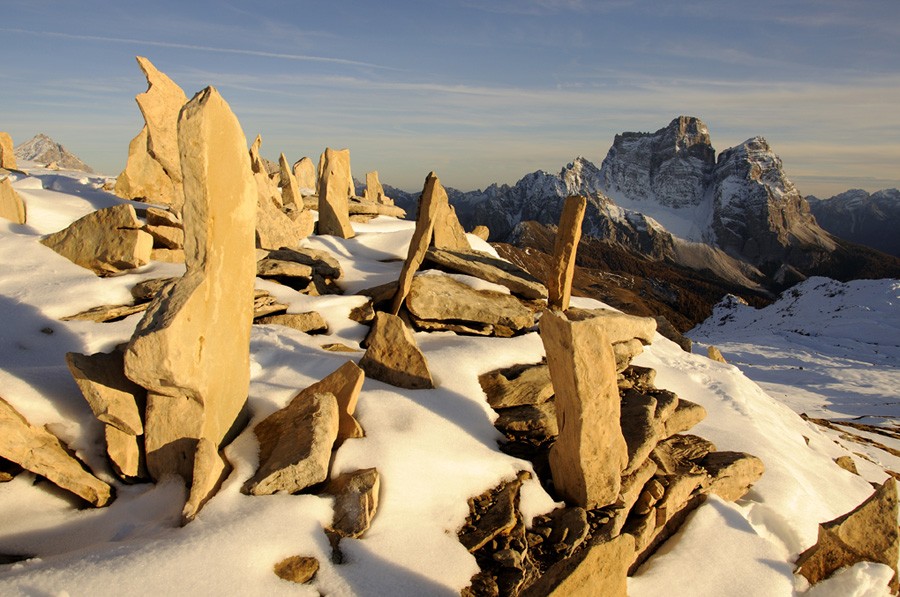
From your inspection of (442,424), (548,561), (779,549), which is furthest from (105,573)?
(779,549)

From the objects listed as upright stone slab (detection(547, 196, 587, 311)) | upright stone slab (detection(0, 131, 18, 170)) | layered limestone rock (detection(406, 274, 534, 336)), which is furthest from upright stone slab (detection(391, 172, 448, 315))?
upright stone slab (detection(0, 131, 18, 170))

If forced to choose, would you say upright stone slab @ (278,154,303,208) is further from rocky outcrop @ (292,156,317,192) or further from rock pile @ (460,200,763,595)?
rock pile @ (460,200,763,595)

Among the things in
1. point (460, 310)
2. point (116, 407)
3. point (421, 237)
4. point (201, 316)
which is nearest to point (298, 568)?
point (116, 407)

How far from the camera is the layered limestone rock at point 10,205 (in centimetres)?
1329

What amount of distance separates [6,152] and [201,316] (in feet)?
108

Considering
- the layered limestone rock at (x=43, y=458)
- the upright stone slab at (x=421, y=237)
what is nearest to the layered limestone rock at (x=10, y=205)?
the layered limestone rock at (x=43, y=458)

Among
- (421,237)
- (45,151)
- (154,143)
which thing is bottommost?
(45,151)

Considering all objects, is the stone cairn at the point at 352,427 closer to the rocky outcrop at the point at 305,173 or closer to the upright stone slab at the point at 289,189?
the upright stone slab at the point at 289,189

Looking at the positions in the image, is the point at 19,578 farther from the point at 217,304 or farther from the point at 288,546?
the point at 217,304

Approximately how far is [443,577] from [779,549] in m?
5.81

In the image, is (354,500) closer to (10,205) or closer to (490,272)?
(490,272)

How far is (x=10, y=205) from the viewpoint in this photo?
13.4m

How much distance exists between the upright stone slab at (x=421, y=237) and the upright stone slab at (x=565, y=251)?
348cm

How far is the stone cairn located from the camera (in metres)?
6.27
